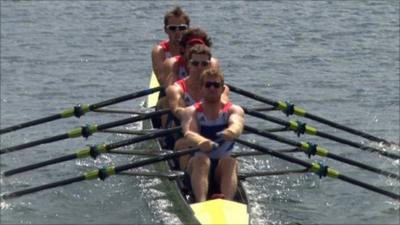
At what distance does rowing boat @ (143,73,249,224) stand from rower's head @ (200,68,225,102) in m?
1.31

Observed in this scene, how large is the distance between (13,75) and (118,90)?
265 cm

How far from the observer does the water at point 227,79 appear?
1565 cm

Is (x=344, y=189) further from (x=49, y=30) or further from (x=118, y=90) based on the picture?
(x=49, y=30)

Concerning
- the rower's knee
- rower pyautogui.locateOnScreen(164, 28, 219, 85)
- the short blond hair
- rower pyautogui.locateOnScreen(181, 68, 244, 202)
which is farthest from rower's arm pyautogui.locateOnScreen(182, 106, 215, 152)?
rower pyautogui.locateOnScreen(164, 28, 219, 85)

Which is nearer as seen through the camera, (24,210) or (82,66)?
(24,210)

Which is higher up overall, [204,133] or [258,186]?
[204,133]

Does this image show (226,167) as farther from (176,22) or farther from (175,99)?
(176,22)

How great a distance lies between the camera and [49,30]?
29.0m

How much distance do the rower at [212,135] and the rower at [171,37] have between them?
8.99ft

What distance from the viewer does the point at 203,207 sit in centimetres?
1352

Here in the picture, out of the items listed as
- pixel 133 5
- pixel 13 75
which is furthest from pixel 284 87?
pixel 133 5

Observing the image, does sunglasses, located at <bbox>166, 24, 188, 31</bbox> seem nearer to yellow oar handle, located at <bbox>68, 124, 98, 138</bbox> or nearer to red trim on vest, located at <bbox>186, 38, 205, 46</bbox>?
red trim on vest, located at <bbox>186, 38, 205, 46</bbox>

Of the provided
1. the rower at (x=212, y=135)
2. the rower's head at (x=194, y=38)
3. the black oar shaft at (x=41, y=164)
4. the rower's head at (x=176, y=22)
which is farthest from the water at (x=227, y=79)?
the rower's head at (x=176, y=22)

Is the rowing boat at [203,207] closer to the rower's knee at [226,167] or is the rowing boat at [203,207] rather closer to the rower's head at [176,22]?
the rower's knee at [226,167]
